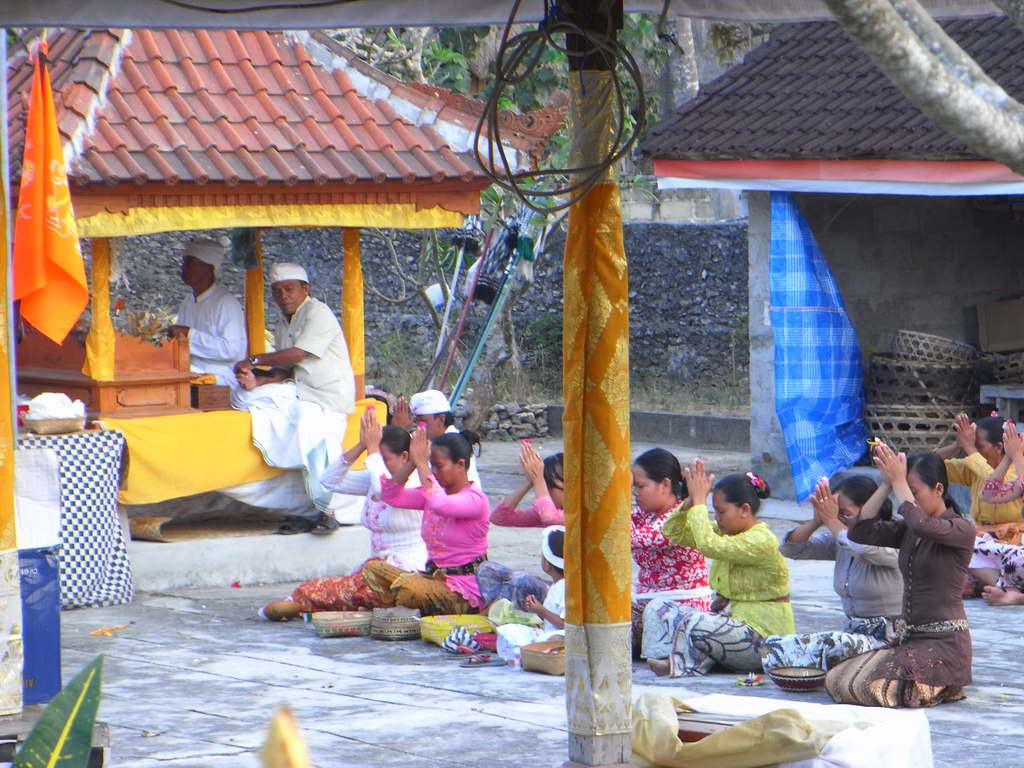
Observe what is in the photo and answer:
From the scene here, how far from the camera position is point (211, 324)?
1113cm

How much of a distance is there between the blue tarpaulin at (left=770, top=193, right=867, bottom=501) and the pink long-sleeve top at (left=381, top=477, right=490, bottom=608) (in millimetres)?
4733

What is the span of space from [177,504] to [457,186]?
2.84m

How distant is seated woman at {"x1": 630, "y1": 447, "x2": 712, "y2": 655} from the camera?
7.82m

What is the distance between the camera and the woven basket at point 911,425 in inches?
525

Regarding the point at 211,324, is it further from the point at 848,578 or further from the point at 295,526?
the point at 848,578

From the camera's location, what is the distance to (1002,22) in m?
12.5

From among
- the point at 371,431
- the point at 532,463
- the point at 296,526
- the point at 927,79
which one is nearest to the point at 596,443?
the point at 927,79

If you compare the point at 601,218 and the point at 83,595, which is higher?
the point at 601,218

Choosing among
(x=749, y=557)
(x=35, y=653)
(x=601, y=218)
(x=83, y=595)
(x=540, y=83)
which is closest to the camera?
(x=601, y=218)

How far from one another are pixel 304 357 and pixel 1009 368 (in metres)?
6.04

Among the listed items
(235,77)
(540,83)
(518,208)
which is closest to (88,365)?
(235,77)

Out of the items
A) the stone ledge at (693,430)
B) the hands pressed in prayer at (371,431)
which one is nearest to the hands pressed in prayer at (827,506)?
the hands pressed in prayer at (371,431)

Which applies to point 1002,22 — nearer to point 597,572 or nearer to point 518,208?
point 518,208

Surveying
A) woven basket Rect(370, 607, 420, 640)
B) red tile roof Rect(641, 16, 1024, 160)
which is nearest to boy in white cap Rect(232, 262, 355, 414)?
woven basket Rect(370, 607, 420, 640)
